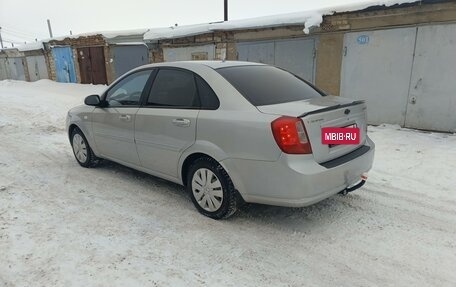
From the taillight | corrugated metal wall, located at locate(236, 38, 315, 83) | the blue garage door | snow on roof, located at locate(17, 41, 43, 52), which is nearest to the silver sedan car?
the taillight

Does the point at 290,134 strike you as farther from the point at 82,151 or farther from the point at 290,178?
the point at 82,151

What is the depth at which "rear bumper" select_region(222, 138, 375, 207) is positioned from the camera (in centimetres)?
283

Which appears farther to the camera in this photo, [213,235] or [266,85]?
[266,85]

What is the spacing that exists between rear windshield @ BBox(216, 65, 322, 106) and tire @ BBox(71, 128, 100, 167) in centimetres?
Result: 265

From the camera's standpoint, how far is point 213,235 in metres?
3.17

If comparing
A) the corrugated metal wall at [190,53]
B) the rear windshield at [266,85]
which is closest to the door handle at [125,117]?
the rear windshield at [266,85]

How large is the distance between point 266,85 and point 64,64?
18462mm

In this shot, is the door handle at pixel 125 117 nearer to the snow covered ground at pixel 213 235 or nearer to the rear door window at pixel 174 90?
the rear door window at pixel 174 90

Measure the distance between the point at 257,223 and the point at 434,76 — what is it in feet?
18.4

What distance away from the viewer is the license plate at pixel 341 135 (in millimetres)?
3016

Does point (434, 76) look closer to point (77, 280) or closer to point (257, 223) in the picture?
point (257, 223)

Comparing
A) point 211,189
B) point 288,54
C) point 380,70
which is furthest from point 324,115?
point 288,54

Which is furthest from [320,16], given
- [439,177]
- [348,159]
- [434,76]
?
[348,159]

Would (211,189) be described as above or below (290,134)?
below
